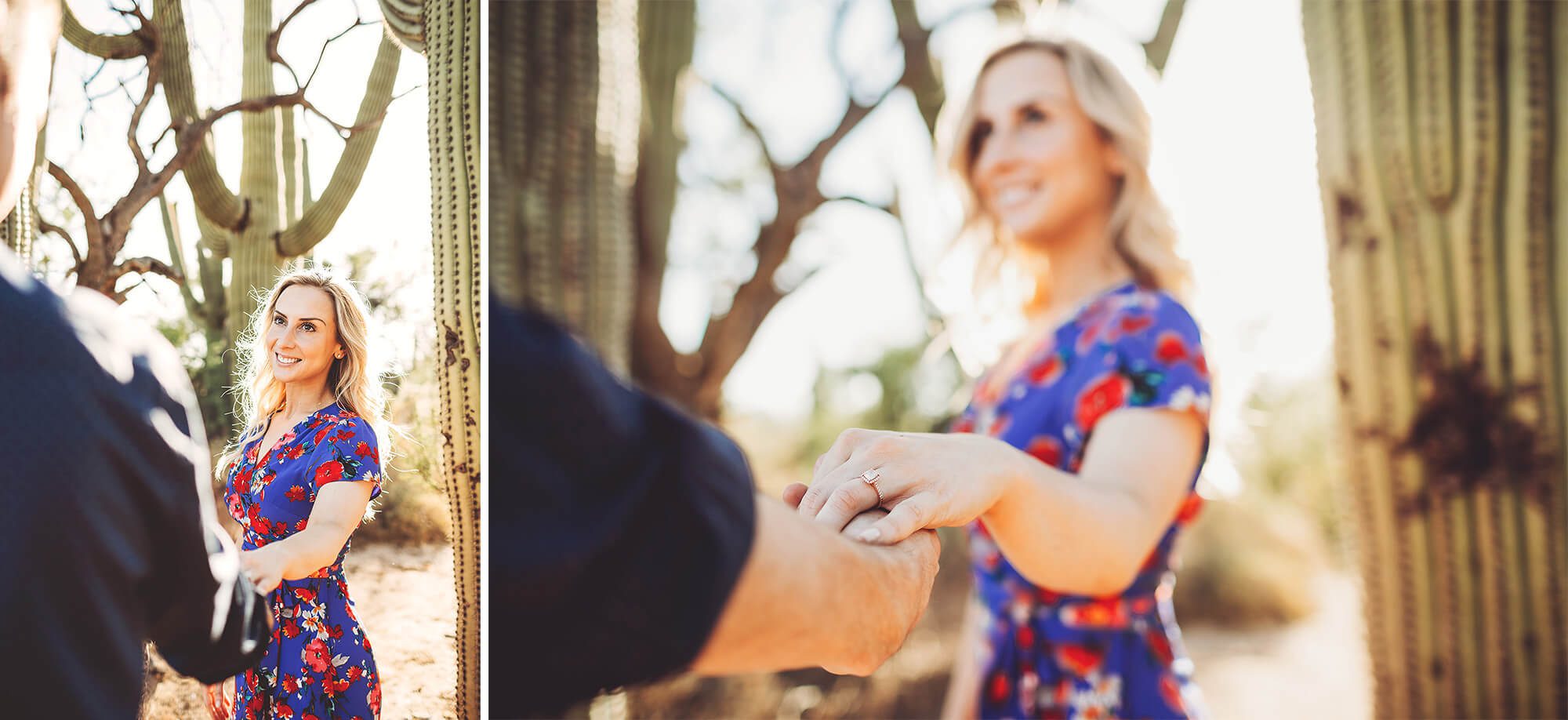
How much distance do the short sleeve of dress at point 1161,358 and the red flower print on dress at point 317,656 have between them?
750 mm

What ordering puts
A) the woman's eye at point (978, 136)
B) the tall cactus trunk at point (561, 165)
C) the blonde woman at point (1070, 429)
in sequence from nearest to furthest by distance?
the blonde woman at point (1070, 429), the woman's eye at point (978, 136), the tall cactus trunk at point (561, 165)

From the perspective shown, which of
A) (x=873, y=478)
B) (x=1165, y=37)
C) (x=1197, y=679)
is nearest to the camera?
(x=873, y=478)

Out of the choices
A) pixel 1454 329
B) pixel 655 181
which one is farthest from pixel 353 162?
pixel 1454 329

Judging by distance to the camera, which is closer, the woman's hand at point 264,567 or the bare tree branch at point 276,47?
the woman's hand at point 264,567

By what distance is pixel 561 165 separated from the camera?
1.20m

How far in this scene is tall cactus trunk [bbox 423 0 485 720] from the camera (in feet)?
2.35

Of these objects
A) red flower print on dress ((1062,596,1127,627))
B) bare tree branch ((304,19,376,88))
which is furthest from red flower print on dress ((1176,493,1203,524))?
bare tree branch ((304,19,376,88))

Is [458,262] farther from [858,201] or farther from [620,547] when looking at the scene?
[858,201]

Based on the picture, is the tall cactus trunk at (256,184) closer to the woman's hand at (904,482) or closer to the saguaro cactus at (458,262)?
the saguaro cactus at (458,262)

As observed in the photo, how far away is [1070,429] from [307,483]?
68 cm

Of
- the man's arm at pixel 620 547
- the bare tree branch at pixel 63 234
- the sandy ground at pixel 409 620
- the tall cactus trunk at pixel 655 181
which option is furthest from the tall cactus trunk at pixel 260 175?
the tall cactus trunk at pixel 655 181

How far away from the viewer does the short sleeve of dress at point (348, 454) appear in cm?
64

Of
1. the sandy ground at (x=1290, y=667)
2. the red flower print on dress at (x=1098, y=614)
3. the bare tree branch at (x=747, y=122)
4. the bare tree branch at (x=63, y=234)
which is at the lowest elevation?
the sandy ground at (x=1290, y=667)

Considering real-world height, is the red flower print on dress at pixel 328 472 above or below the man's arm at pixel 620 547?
below
